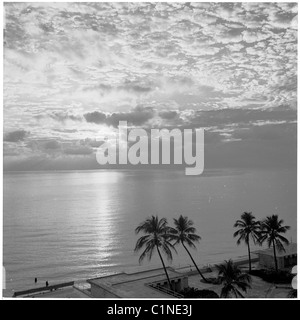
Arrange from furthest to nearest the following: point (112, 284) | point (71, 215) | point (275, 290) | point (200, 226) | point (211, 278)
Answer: point (71, 215) < point (200, 226) < point (211, 278) < point (275, 290) < point (112, 284)

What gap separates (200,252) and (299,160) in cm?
3851

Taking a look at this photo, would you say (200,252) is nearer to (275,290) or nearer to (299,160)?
(275,290)

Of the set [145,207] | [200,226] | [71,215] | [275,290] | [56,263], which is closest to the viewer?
[275,290]
